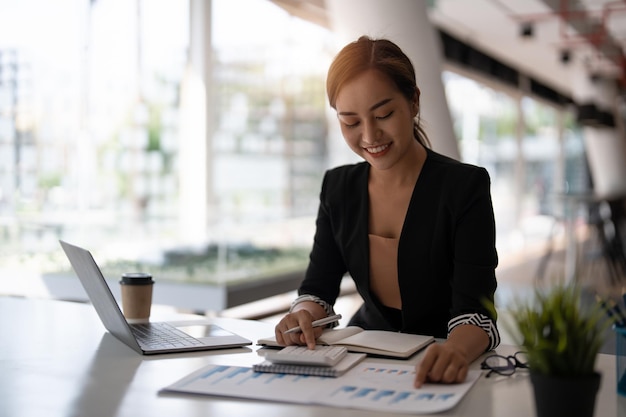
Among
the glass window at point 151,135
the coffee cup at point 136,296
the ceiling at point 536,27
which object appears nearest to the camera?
the coffee cup at point 136,296

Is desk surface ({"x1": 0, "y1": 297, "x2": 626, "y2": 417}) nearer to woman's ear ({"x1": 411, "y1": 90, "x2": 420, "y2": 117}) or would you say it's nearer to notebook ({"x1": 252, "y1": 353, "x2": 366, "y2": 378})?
notebook ({"x1": 252, "y1": 353, "x2": 366, "y2": 378})

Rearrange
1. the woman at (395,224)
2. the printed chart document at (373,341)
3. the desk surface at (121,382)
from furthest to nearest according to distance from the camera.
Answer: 1. the woman at (395,224)
2. the printed chart document at (373,341)
3. the desk surface at (121,382)

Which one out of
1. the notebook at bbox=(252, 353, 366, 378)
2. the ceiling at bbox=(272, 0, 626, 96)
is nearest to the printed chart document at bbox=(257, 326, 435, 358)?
the notebook at bbox=(252, 353, 366, 378)

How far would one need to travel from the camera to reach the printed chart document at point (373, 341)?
1658 mm

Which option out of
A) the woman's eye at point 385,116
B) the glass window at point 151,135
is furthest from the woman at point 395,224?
the glass window at point 151,135

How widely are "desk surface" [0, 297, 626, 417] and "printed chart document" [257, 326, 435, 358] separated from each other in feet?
0.13

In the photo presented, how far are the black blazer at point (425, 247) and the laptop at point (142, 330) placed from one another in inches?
13.0

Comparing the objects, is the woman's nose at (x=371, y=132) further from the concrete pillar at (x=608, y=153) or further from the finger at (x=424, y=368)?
the concrete pillar at (x=608, y=153)

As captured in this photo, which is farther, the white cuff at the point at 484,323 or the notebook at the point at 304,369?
the white cuff at the point at 484,323

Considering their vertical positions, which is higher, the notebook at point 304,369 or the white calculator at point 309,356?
the white calculator at point 309,356

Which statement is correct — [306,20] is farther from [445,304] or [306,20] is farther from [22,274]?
[445,304]


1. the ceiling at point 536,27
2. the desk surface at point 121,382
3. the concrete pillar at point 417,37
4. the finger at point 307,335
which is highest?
the ceiling at point 536,27

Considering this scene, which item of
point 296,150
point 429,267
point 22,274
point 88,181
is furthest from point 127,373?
point 296,150

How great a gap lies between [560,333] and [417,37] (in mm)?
4309
